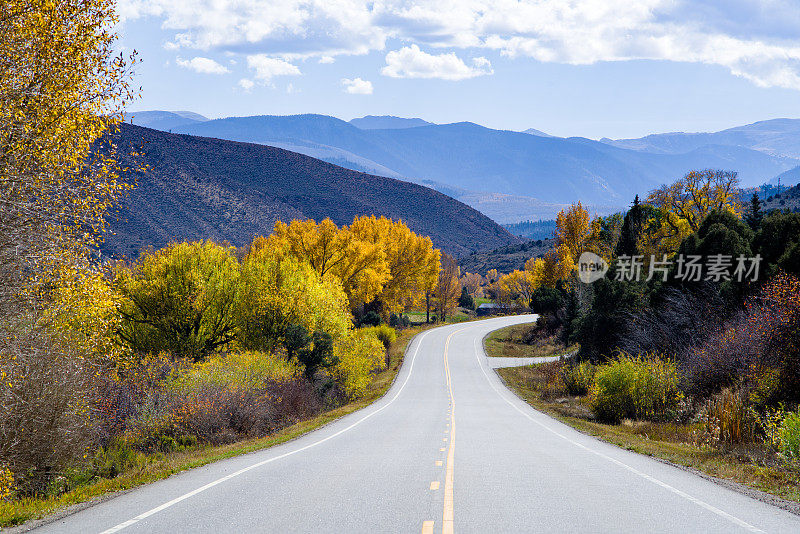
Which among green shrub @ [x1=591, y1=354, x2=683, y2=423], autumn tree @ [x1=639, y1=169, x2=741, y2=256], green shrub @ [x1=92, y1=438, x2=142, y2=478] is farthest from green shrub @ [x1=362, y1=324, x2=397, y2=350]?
green shrub @ [x1=92, y1=438, x2=142, y2=478]

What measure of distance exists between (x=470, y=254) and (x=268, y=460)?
17729 cm

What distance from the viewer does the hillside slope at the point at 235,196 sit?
107156 mm

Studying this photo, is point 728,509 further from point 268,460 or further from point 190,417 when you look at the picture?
point 190,417

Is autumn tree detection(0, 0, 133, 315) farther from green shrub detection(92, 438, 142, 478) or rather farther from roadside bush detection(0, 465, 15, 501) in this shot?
green shrub detection(92, 438, 142, 478)

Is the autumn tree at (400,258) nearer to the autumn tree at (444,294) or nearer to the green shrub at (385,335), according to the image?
the green shrub at (385,335)

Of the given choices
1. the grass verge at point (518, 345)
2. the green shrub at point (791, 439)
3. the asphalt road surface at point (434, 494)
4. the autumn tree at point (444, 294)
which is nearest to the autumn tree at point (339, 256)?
the grass verge at point (518, 345)

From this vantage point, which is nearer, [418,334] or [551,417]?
[551,417]

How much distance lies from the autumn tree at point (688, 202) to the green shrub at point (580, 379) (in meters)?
23.4

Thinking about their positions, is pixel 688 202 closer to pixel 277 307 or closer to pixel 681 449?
pixel 277 307

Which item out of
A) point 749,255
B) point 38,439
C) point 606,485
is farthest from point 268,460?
point 749,255

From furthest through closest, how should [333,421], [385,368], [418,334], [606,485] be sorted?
[418,334], [385,368], [333,421], [606,485]

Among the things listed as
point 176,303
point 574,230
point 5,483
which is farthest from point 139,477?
point 574,230

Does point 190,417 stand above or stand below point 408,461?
below

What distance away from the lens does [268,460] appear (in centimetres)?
1295
